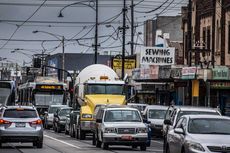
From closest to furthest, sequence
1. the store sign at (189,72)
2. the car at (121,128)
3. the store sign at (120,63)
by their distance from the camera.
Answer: the car at (121,128)
the store sign at (189,72)
the store sign at (120,63)

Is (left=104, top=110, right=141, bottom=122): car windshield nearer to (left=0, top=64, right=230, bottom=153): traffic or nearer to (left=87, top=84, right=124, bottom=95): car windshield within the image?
(left=0, top=64, right=230, bottom=153): traffic

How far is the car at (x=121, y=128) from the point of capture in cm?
3152

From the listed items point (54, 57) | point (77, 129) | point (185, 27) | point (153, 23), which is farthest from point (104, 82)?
point (54, 57)

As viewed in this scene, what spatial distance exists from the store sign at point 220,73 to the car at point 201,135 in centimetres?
2111

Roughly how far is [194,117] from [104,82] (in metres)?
20.3

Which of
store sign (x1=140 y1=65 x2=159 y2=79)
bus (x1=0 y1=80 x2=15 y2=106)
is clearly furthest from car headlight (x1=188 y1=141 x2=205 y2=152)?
store sign (x1=140 y1=65 x2=159 y2=79)

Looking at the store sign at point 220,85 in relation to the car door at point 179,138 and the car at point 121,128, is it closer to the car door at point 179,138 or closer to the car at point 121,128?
the car at point 121,128

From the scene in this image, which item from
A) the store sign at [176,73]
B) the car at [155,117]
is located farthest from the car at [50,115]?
the car at [155,117]

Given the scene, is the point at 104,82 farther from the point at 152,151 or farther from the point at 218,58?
the point at 218,58

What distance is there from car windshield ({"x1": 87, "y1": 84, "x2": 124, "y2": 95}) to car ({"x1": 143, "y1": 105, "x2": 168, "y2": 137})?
10.2 ft

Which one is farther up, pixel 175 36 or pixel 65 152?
pixel 175 36

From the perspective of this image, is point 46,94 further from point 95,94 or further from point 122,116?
point 122,116

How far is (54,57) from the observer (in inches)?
5876

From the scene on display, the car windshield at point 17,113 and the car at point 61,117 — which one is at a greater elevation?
the car windshield at point 17,113
